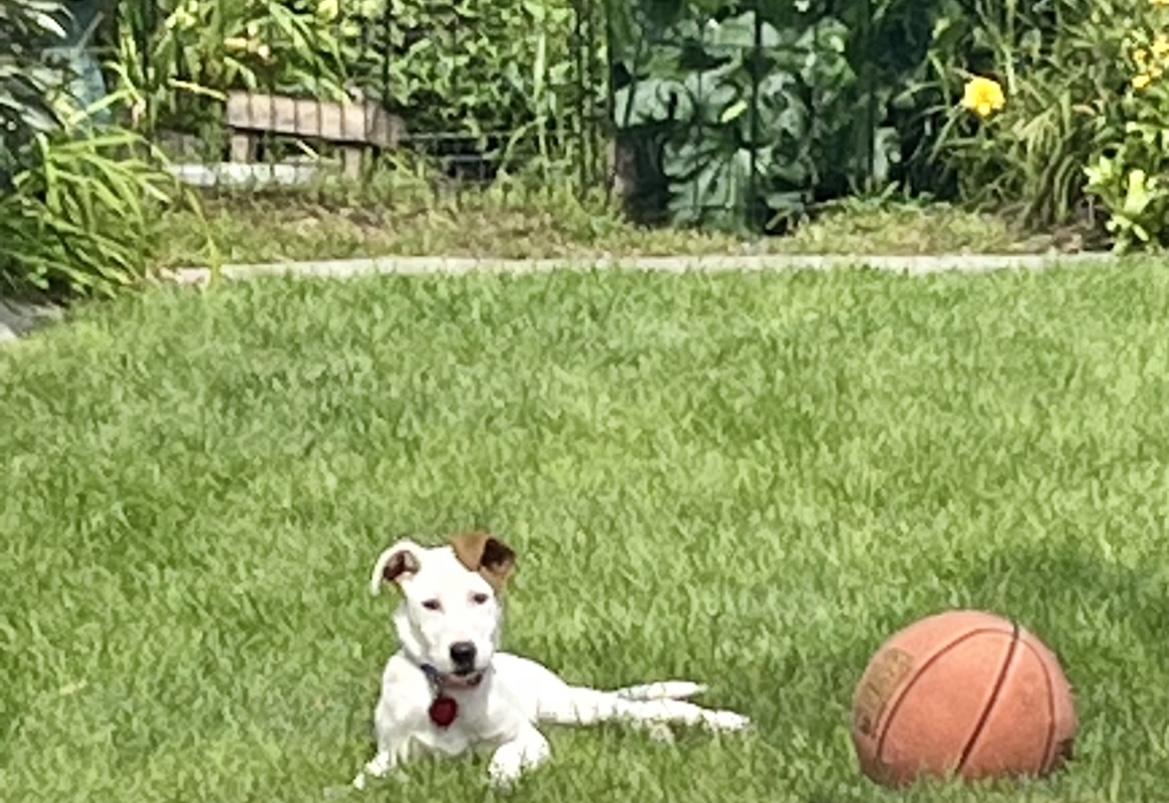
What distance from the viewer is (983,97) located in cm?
1301

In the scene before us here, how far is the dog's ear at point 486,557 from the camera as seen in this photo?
501 centimetres

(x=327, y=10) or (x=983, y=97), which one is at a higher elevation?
(x=327, y=10)

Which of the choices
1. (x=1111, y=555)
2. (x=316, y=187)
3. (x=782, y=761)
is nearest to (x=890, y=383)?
(x=1111, y=555)

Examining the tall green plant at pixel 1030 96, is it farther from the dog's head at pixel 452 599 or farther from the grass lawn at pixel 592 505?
the dog's head at pixel 452 599

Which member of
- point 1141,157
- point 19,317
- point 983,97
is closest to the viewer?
point 19,317

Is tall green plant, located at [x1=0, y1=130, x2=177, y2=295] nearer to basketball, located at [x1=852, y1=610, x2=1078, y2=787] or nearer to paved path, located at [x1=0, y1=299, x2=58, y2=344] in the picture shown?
paved path, located at [x1=0, y1=299, x2=58, y2=344]

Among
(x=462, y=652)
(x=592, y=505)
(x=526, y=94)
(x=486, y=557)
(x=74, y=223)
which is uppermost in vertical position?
(x=486, y=557)

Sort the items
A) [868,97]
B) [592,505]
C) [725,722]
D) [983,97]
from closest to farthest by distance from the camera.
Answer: [725,722] < [592,505] < [983,97] < [868,97]

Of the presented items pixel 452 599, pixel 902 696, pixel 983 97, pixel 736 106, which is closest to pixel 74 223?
pixel 736 106

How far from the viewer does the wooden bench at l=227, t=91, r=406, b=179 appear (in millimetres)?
13984

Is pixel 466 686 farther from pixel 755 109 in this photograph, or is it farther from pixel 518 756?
pixel 755 109

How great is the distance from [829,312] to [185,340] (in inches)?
92.3

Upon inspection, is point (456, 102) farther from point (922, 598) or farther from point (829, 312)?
point (922, 598)

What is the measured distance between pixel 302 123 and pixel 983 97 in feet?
11.4
